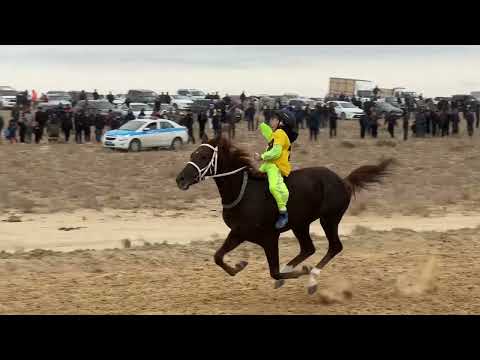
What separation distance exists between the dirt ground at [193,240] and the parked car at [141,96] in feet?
82.3

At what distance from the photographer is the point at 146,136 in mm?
31953

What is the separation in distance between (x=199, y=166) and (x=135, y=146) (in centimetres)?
2287

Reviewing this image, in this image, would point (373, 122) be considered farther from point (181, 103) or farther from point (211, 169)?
point (211, 169)

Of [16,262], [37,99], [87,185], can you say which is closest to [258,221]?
[16,262]

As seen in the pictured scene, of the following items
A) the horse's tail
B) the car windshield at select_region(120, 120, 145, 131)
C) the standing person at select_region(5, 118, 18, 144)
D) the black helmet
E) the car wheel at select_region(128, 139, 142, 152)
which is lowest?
the car wheel at select_region(128, 139, 142, 152)

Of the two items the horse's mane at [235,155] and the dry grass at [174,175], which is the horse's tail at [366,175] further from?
the dry grass at [174,175]

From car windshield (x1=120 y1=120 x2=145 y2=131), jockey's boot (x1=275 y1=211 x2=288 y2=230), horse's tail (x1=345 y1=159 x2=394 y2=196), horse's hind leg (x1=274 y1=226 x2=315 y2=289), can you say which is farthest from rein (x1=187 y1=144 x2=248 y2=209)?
car windshield (x1=120 y1=120 x2=145 y2=131)

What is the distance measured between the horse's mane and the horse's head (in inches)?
3.1

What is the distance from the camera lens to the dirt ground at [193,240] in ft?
32.5

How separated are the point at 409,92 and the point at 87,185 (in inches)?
1979

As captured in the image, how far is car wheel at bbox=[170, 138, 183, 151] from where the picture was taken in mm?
32875

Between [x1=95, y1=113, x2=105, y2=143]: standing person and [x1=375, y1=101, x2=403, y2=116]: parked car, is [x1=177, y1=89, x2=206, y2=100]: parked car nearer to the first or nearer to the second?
[x1=375, y1=101, x2=403, y2=116]: parked car

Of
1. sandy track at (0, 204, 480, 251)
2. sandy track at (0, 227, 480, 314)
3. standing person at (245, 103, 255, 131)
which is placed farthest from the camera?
standing person at (245, 103, 255, 131)

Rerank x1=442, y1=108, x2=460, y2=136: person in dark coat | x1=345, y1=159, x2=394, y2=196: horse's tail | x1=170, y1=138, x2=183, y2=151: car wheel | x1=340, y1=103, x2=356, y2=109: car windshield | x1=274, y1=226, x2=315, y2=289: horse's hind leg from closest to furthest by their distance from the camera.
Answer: x1=274, y1=226, x2=315, y2=289: horse's hind leg < x1=345, y1=159, x2=394, y2=196: horse's tail < x1=170, y1=138, x2=183, y2=151: car wheel < x1=442, y1=108, x2=460, y2=136: person in dark coat < x1=340, y1=103, x2=356, y2=109: car windshield
